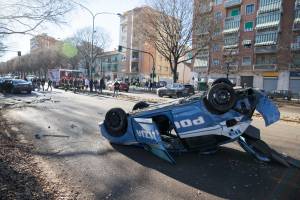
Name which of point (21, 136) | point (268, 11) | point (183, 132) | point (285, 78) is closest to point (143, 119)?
point (183, 132)

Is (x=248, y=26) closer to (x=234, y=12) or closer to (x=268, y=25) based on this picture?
(x=268, y=25)

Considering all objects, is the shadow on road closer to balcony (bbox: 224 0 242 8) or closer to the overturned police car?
the overturned police car

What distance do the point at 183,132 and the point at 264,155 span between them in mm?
1591

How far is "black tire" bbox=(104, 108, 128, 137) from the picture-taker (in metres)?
6.68

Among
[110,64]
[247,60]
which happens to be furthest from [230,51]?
[110,64]

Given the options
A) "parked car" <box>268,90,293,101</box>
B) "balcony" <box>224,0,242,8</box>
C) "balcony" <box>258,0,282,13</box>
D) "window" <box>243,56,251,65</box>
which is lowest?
"parked car" <box>268,90,293,101</box>

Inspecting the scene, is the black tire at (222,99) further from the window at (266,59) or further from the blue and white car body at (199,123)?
the window at (266,59)

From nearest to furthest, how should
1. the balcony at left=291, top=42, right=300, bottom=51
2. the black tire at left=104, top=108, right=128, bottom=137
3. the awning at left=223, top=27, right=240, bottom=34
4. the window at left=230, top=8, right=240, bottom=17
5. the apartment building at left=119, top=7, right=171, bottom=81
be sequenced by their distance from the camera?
the black tire at left=104, top=108, right=128, bottom=137 < the balcony at left=291, top=42, right=300, bottom=51 < the awning at left=223, top=27, right=240, bottom=34 < the window at left=230, top=8, right=240, bottom=17 < the apartment building at left=119, top=7, right=171, bottom=81

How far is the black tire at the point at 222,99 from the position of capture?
5590 mm

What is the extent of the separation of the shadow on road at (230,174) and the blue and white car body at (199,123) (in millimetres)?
239

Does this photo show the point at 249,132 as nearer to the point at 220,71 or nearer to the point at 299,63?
the point at 299,63

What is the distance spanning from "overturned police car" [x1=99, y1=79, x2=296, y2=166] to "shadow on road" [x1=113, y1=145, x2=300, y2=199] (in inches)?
8.4

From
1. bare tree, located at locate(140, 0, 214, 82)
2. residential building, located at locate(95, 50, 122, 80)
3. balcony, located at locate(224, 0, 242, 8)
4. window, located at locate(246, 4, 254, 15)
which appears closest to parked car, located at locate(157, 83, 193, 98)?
bare tree, located at locate(140, 0, 214, 82)

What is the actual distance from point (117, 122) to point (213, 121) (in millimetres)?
2213
